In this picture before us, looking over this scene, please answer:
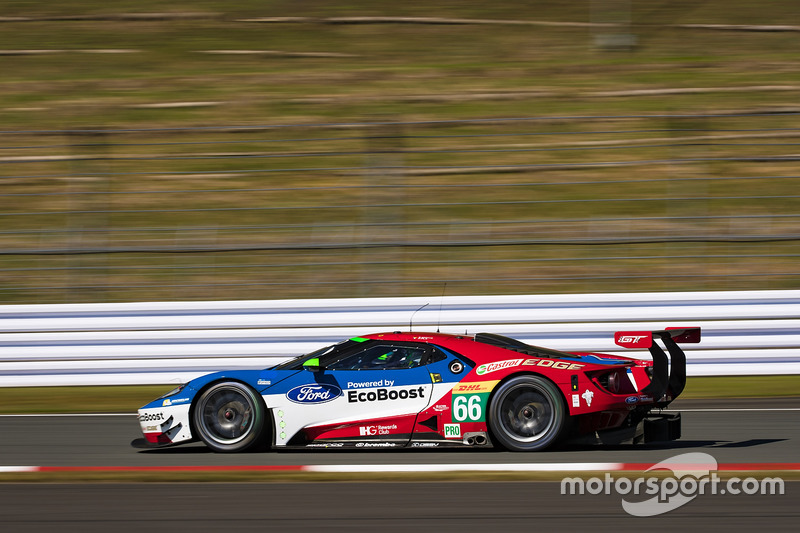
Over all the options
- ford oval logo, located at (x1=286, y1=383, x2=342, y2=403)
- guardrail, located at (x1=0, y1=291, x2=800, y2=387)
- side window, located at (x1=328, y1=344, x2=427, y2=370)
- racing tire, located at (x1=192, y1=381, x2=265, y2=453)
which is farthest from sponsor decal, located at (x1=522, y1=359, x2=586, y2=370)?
guardrail, located at (x1=0, y1=291, x2=800, y2=387)

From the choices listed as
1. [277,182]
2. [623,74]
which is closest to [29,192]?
[277,182]

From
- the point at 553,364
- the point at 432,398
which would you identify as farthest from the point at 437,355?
the point at 553,364

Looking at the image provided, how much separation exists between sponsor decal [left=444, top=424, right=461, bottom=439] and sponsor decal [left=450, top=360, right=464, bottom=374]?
0.40m

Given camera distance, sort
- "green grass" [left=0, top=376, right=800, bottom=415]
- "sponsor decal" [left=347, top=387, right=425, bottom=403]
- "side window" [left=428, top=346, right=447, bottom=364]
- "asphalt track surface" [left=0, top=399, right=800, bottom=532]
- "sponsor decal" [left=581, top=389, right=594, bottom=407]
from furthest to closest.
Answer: "green grass" [left=0, top=376, right=800, bottom=415] < "side window" [left=428, top=346, right=447, bottom=364] < "sponsor decal" [left=347, top=387, right=425, bottom=403] < "sponsor decal" [left=581, top=389, right=594, bottom=407] < "asphalt track surface" [left=0, top=399, right=800, bottom=532]

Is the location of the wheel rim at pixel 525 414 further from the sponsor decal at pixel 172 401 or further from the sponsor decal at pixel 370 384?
the sponsor decal at pixel 172 401

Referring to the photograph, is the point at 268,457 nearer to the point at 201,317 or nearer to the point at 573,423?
the point at 573,423

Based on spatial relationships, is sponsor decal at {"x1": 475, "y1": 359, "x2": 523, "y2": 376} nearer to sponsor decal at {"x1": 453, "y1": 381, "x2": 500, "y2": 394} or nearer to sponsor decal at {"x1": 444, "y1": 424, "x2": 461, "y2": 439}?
sponsor decal at {"x1": 453, "y1": 381, "x2": 500, "y2": 394}

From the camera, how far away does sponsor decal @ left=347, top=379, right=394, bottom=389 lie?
7434mm

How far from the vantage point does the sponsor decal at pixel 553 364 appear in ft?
23.8

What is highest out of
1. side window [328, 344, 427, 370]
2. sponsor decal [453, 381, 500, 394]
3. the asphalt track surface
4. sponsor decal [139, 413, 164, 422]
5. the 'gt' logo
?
the 'gt' logo

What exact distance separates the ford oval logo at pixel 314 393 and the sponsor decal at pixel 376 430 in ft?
1.06

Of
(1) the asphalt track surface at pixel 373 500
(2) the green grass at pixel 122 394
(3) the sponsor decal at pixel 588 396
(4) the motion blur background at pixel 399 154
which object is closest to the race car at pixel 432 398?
(3) the sponsor decal at pixel 588 396

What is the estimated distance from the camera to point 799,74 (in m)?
18.4

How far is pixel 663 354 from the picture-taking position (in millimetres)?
7398
